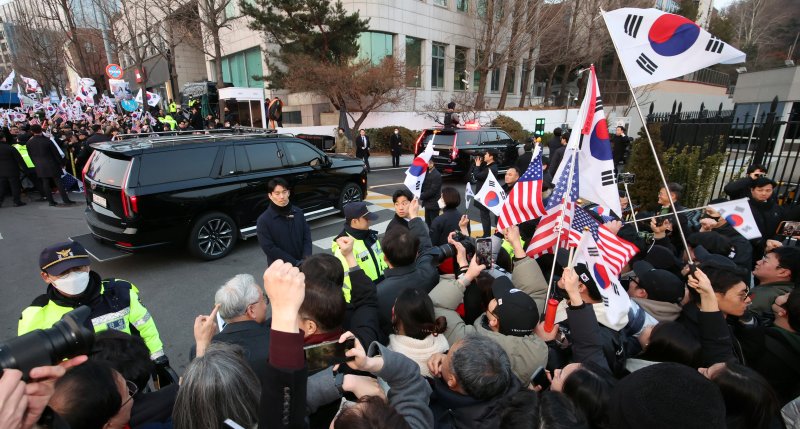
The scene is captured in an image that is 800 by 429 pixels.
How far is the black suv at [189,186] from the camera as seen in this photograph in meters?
5.40

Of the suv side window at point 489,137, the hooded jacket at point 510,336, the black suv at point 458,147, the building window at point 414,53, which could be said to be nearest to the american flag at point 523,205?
the hooded jacket at point 510,336

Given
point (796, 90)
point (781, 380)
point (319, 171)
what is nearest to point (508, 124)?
point (796, 90)

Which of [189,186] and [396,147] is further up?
[189,186]

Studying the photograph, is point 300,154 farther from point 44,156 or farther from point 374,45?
point 374,45

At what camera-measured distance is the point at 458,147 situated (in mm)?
12250

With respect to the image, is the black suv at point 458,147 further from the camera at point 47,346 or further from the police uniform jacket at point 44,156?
the camera at point 47,346

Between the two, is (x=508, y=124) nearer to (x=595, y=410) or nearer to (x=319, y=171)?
(x=319, y=171)

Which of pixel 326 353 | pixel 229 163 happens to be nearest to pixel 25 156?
pixel 229 163

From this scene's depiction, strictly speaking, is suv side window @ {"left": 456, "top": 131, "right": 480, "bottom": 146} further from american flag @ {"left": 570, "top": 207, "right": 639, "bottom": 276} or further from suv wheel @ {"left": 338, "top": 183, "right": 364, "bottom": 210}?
american flag @ {"left": 570, "top": 207, "right": 639, "bottom": 276}

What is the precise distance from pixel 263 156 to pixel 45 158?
6.12 meters

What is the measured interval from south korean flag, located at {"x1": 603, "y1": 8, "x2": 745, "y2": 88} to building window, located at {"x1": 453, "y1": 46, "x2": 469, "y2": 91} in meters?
25.6

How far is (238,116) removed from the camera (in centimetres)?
2172

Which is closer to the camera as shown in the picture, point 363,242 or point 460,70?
point 363,242

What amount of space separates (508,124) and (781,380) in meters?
21.9
